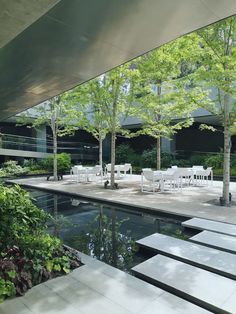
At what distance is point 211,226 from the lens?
5.59 metres

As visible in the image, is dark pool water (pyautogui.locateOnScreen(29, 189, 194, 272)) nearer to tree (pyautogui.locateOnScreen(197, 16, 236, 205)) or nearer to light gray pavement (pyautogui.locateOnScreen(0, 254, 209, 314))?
light gray pavement (pyautogui.locateOnScreen(0, 254, 209, 314))

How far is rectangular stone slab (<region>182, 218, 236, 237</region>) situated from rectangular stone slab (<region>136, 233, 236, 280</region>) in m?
0.90

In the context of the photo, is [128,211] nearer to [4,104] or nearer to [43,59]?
[43,59]

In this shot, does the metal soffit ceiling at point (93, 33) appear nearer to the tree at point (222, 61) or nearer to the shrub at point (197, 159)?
the tree at point (222, 61)

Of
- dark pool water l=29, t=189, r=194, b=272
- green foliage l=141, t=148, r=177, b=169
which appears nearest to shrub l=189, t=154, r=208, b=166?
green foliage l=141, t=148, r=177, b=169

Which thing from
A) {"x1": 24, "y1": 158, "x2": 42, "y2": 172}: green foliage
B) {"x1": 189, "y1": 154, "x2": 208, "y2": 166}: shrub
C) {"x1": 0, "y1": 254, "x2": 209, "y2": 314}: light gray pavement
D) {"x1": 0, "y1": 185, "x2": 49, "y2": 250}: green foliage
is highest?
{"x1": 189, "y1": 154, "x2": 208, "y2": 166}: shrub

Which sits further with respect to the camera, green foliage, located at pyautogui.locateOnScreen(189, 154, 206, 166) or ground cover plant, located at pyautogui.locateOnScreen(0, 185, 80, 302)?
green foliage, located at pyautogui.locateOnScreen(189, 154, 206, 166)

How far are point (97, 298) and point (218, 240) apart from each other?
2.75 metres

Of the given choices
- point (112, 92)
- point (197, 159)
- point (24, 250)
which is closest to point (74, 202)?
point (112, 92)

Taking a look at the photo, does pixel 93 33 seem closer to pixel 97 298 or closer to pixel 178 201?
pixel 97 298

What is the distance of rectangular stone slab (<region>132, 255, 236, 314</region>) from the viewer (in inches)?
115

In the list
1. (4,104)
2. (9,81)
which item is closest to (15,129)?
(4,104)

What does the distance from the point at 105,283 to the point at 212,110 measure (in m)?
6.35

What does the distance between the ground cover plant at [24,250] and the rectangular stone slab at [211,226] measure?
2.87 metres
